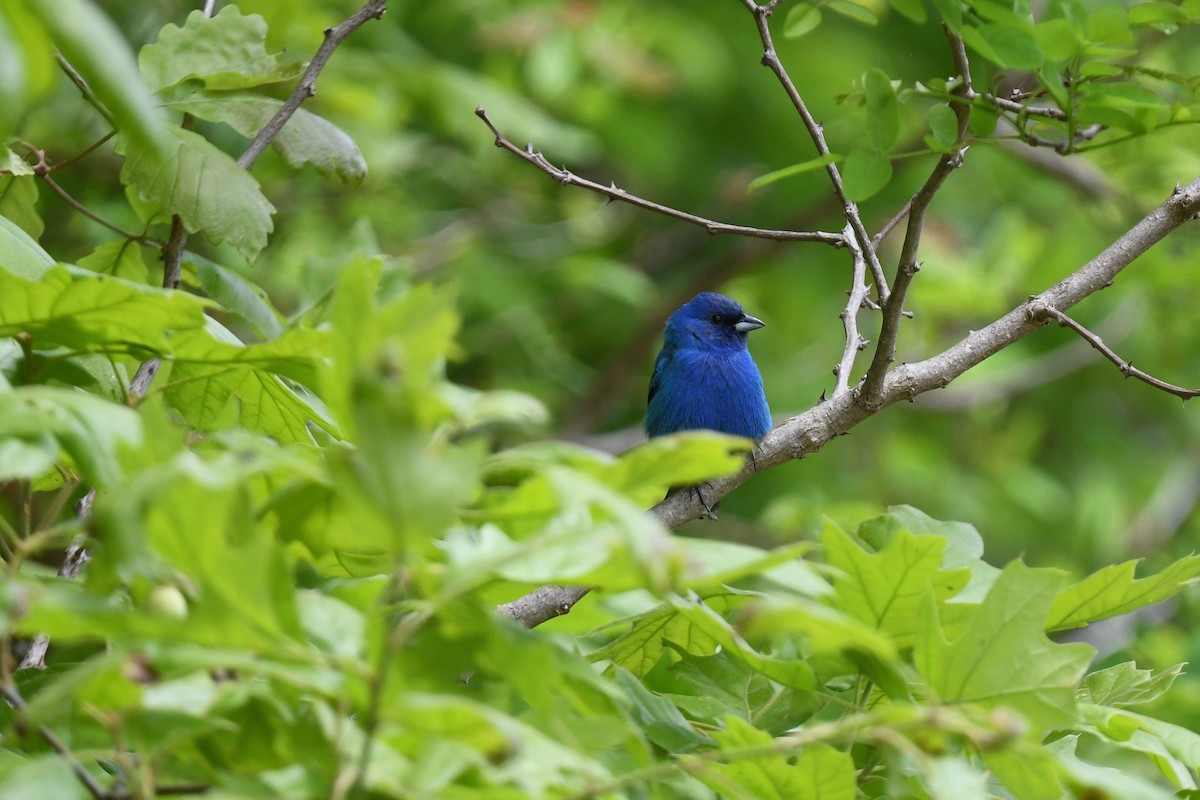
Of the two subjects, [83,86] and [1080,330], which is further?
[1080,330]

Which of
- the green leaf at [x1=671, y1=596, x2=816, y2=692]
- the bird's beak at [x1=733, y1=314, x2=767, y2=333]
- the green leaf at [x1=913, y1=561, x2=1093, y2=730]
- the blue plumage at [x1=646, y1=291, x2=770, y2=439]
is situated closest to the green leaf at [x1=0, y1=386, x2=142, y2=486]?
the green leaf at [x1=671, y1=596, x2=816, y2=692]

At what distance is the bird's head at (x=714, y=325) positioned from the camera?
593cm

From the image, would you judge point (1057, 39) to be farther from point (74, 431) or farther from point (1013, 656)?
point (74, 431)

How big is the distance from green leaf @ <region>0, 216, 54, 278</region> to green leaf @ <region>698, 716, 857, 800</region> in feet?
3.98

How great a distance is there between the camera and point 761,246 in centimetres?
746

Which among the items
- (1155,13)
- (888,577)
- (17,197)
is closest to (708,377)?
(1155,13)

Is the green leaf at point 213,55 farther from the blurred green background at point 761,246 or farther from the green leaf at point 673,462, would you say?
the blurred green background at point 761,246

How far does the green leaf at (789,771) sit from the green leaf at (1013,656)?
188 mm

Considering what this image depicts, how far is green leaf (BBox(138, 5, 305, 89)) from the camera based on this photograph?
2.44m

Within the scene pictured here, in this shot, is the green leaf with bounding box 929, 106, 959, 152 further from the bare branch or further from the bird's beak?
the bird's beak

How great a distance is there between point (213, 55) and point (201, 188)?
13.1 inches

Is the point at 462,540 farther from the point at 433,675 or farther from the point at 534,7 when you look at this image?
the point at 534,7

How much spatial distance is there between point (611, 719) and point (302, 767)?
0.32 metres

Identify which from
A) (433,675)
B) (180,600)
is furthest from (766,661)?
(180,600)
